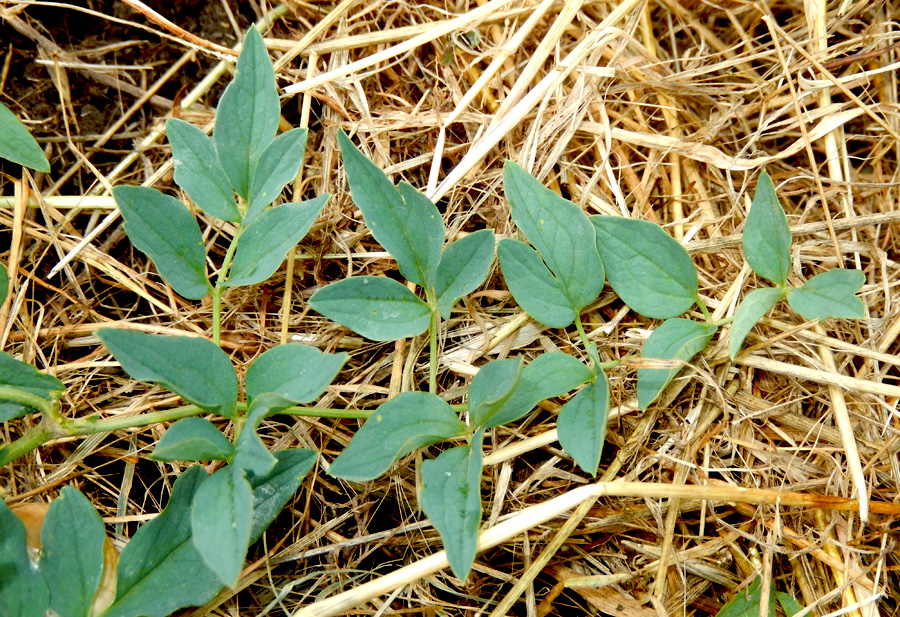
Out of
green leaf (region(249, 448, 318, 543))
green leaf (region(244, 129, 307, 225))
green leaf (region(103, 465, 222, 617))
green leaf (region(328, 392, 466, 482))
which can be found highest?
green leaf (region(244, 129, 307, 225))

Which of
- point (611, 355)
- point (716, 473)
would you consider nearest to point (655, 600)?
point (716, 473)

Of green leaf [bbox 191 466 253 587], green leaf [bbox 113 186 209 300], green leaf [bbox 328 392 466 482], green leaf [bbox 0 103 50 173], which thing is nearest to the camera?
green leaf [bbox 191 466 253 587]

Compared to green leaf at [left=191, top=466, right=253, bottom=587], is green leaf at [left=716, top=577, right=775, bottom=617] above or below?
below

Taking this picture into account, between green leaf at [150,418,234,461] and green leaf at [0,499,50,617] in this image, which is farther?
green leaf at [0,499,50,617]

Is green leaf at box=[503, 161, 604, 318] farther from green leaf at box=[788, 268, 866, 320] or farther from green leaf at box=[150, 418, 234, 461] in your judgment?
green leaf at box=[150, 418, 234, 461]

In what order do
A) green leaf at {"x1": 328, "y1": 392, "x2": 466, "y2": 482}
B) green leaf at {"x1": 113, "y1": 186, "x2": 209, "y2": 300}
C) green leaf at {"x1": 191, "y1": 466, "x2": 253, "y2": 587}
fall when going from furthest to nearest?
green leaf at {"x1": 113, "y1": 186, "x2": 209, "y2": 300}
green leaf at {"x1": 328, "y1": 392, "x2": 466, "y2": 482}
green leaf at {"x1": 191, "y1": 466, "x2": 253, "y2": 587}

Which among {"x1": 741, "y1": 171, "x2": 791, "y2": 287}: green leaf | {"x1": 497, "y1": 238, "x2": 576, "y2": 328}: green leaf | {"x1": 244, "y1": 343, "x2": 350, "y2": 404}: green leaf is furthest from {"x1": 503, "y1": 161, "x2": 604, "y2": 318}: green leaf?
{"x1": 244, "y1": 343, "x2": 350, "y2": 404}: green leaf

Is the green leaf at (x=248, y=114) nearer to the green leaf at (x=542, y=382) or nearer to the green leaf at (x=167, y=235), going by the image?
the green leaf at (x=167, y=235)
